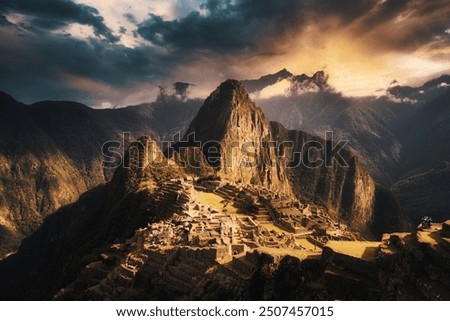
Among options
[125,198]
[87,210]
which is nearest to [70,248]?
[125,198]

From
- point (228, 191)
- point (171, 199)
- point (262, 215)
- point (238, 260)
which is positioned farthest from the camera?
point (228, 191)

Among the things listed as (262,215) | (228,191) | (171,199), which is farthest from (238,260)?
(228,191)

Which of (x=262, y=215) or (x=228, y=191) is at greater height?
(x=228, y=191)

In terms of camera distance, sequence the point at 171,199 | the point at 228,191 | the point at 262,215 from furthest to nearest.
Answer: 1. the point at 228,191
2. the point at 171,199
3. the point at 262,215

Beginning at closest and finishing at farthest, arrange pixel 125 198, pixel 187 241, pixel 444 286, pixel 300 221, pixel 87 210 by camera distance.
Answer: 1. pixel 444 286
2. pixel 187 241
3. pixel 300 221
4. pixel 125 198
5. pixel 87 210

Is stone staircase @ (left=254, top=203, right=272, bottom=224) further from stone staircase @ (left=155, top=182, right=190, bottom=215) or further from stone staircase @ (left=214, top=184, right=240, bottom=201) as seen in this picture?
stone staircase @ (left=155, top=182, right=190, bottom=215)

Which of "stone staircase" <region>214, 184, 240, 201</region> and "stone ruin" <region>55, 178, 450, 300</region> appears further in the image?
"stone staircase" <region>214, 184, 240, 201</region>

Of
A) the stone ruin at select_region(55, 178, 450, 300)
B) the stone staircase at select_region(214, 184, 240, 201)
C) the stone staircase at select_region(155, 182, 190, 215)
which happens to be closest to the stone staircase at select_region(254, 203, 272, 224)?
the stone ruin at select_region(55, 178, 450, 300)

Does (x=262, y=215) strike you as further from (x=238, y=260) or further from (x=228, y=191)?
(x=238, y=260)

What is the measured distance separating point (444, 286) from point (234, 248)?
23234 mm

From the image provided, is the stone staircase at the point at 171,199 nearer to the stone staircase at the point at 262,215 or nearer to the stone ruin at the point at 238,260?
the stone ruin at the point at 238,260

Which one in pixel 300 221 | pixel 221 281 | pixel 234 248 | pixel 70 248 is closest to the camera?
pixel 221 281

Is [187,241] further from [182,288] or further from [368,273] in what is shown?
[368,273]

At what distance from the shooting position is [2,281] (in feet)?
600
